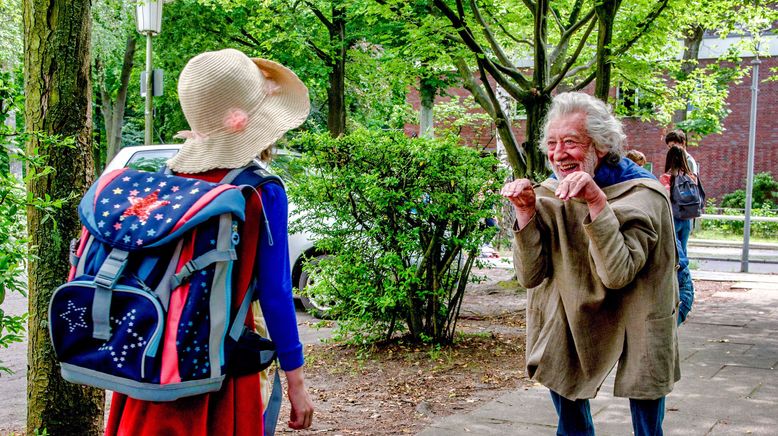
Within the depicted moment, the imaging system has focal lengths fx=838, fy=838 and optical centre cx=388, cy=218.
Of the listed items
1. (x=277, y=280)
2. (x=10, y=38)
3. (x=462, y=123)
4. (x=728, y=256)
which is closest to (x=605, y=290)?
(x=277, y=280)

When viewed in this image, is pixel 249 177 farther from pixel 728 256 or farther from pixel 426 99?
pixel 728 256

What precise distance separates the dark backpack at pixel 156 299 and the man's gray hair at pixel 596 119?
4.69 feet

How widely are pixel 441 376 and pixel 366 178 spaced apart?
64.5 inches

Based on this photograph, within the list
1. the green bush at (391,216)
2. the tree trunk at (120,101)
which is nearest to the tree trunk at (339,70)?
the green bush at (391,216)

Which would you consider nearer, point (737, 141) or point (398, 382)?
point (398, 382)

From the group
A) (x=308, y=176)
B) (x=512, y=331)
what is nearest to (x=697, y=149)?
(x=512, y=331)

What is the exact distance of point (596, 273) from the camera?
120 inches

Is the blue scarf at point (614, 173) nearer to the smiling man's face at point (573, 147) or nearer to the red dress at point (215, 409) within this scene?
the smiling man's face at point (573, 147)

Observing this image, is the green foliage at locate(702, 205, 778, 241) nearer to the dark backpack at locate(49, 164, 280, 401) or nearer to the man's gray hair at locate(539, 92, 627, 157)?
the man's gray hair at locate(539, 92, 627, 157)

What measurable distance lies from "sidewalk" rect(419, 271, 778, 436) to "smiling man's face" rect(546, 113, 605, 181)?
2.26 meters

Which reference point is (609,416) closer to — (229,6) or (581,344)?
(581,344)

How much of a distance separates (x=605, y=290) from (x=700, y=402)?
9.80ft

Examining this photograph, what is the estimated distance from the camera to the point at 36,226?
3.88m

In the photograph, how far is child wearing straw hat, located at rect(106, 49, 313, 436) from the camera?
7.59 feet
